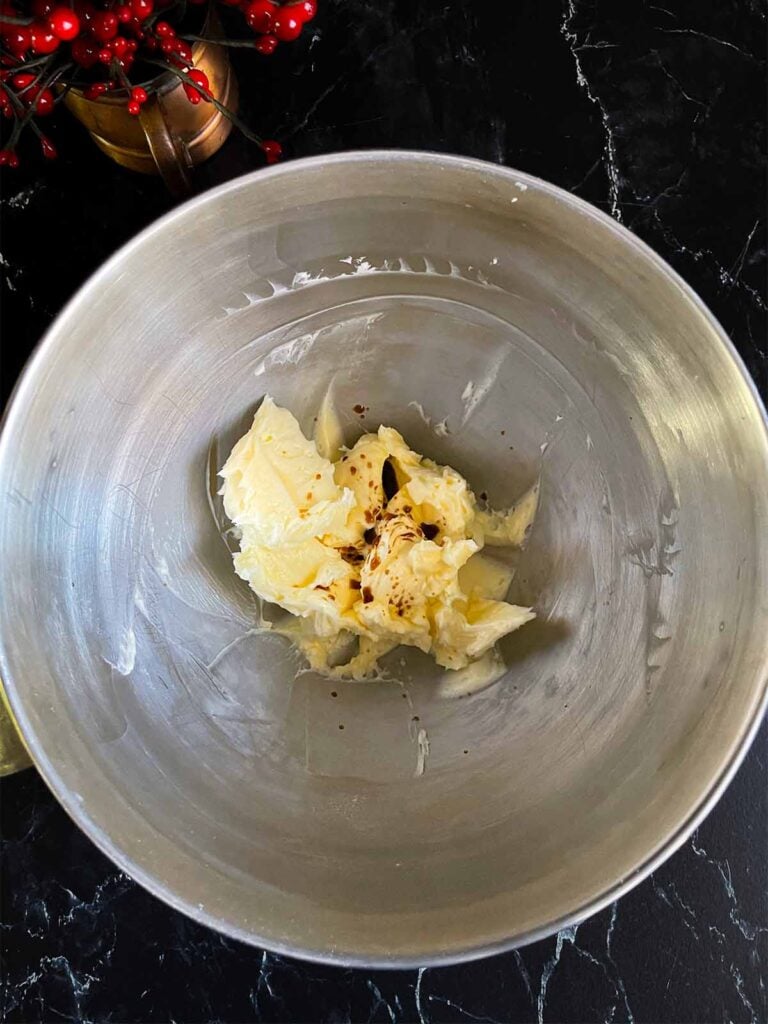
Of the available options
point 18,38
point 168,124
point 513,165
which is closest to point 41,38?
point 18,38

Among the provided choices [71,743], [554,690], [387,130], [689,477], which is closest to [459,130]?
[387,130]

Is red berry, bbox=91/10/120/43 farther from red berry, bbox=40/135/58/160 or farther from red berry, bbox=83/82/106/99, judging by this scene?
red berry, bbox=40/135/58/160

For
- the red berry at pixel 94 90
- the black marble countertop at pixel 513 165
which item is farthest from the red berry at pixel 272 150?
the red berry at pixel 94 90

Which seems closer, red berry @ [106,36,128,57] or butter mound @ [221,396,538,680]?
red berry @ [106,36,128,57]

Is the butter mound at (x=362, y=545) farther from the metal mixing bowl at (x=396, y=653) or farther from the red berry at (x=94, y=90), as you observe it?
the red berry at (x=94, y=90)

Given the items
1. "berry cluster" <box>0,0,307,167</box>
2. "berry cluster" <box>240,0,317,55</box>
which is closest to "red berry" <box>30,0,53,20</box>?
"berry cluster" <box>0,0,307,167</box>

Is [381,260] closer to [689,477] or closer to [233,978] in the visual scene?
[689,477]

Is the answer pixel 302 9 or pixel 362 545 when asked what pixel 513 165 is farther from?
pixel 362 545
